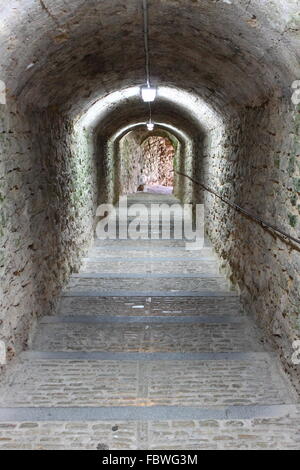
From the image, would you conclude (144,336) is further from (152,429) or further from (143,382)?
(152,429)

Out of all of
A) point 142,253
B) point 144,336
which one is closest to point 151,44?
point 144,336

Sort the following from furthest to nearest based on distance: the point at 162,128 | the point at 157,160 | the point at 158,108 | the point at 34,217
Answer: the point at 157,160, the point at 162,128, the point at 158,108, the point at 34,217

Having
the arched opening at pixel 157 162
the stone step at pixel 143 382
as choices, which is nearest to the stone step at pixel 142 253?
the stone step at pixel 143 382

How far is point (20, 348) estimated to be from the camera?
12.7ft

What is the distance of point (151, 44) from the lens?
13.2 feet

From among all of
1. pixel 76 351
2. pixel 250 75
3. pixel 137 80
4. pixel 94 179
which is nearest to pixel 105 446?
pixel 76 351

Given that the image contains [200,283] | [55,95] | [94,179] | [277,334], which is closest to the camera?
[277,334]

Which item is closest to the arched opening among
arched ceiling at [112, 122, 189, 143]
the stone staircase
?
arched ceiling at [112, 122, 189, 143]

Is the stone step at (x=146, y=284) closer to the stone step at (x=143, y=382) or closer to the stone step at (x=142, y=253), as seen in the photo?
the stone step at (x=142, y=253)

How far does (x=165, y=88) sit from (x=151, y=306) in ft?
11.6

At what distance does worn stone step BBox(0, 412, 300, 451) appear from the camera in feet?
8.82

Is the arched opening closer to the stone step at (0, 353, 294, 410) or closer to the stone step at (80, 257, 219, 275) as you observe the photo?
the stone step at (80, 257, 219, 275)
